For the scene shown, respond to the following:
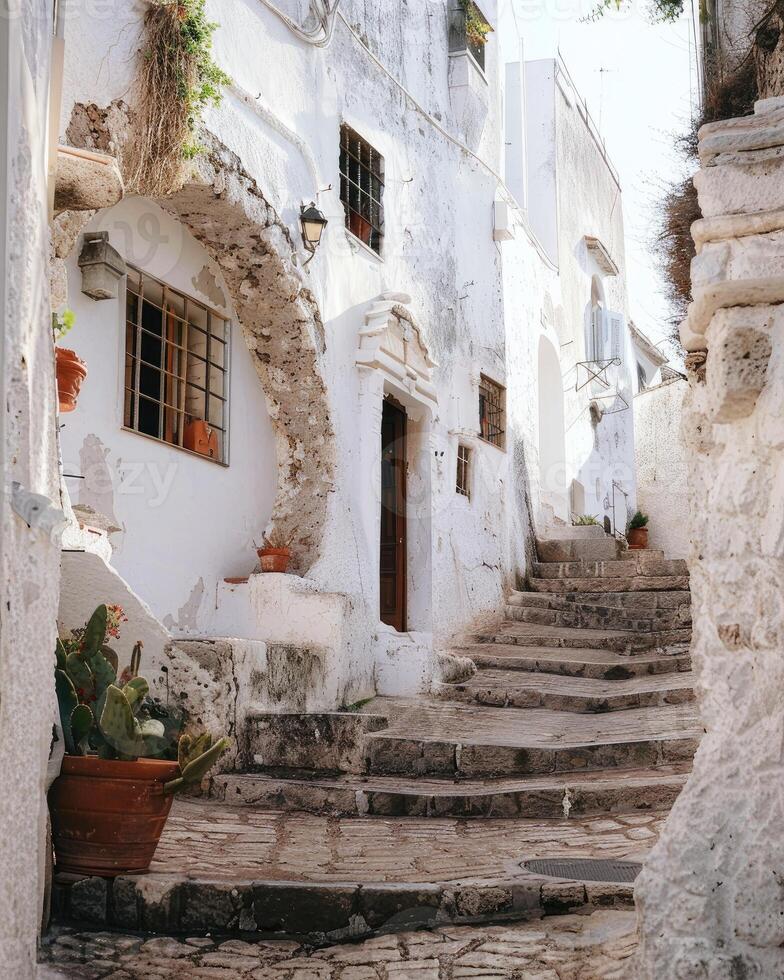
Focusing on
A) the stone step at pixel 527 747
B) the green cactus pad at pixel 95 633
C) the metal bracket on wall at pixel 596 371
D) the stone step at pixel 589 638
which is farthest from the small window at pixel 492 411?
the green cactus pad at pixel 95 633

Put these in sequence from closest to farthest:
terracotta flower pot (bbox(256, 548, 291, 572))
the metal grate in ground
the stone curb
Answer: the stone curb → the metal grate in ground → terracotta flower pot (bbox(256, 548, 291, 572))

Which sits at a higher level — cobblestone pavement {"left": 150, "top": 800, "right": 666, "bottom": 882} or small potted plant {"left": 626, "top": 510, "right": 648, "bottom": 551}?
small potted plant {"left": 626, "top": 510, "right": 648, "bottom": 551}

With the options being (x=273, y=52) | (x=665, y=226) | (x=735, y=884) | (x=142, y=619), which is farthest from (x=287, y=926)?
(x=273, y=52)

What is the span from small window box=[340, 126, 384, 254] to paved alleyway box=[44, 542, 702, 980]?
389 cm

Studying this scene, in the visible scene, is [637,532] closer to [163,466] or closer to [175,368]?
[175,368]

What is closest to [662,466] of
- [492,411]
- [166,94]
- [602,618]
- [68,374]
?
[492,411]

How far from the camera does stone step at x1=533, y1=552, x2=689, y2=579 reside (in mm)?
12695

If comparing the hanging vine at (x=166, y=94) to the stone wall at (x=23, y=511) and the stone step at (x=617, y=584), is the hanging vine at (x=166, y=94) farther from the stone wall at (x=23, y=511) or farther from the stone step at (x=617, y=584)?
the stone step at (x=617, y=584)

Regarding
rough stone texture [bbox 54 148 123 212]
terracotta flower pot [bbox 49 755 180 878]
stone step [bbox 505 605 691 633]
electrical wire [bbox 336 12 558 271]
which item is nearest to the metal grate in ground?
terracotta flower pot [bbox 49 755 180 878]

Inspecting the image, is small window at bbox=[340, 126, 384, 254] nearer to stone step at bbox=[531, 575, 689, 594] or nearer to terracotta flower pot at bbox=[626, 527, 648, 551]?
stone step at bbox=[531, 575, 689, 594]

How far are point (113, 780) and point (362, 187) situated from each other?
23.9 feet

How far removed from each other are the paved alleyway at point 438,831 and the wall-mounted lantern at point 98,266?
2818 mm

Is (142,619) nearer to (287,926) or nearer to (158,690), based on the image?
(158,690)

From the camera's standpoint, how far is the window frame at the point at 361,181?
9852 millimetres
